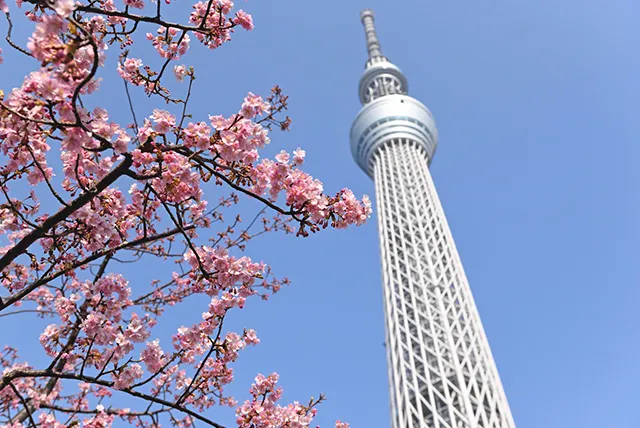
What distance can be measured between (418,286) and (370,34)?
3242cm

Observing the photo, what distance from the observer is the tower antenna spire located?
50197 millimetres

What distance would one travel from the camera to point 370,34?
175ft

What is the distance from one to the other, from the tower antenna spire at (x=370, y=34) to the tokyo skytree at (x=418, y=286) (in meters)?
4.61

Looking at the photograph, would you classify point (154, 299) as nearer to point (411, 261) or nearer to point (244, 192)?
point (244, 192)

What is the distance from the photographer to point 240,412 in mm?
3885

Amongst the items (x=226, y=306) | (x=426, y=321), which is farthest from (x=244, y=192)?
(x=426, y=321)

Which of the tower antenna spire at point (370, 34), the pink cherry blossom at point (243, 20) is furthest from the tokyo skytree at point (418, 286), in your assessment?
the pink cherry blossom at point (243, 20)

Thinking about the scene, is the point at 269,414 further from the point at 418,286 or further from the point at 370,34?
the point at 370,34

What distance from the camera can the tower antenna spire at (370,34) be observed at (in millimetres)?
50197

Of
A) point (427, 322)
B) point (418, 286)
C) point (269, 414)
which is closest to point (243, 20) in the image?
point (269, 414)

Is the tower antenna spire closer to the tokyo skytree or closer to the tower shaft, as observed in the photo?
the tokyo skytree

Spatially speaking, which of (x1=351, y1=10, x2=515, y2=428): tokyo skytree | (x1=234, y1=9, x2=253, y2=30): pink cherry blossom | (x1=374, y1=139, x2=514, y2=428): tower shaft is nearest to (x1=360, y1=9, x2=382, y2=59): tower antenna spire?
(x1=351, y1=10, x2=515, y2=428): tokyo skytree

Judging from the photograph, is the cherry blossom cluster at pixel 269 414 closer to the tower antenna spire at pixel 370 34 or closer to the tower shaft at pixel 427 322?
the tower shaft at pixel 427 322

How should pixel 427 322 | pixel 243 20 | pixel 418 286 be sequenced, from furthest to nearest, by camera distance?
pixel 418 286
pixel 427 322
pixel 243 20
